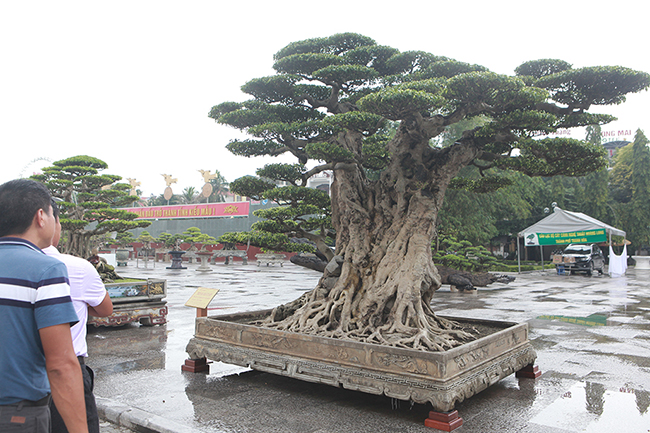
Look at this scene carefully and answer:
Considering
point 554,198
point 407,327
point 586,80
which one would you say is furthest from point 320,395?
point 554,198

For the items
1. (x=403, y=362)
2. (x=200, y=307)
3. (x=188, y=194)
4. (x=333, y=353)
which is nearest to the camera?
(x=403, y=362)

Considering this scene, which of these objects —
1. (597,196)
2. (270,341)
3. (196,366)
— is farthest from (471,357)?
(597,196)

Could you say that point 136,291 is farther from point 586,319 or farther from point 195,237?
point 195,237

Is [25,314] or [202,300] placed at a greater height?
[25,314]

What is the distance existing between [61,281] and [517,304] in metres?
13.4

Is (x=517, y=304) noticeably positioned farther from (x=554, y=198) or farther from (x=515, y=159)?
(x=554, y=198)

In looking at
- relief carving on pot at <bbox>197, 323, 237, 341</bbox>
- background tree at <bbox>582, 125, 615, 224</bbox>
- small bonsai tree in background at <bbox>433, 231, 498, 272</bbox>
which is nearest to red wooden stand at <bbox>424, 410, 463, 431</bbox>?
relief carving on pot at <bbox>197, 323, 237, 341</bbox>

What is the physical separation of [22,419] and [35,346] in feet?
0.95

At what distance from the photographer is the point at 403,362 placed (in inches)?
181

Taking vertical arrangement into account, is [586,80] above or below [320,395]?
above

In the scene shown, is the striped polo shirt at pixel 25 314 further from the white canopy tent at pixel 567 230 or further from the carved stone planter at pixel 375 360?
the white canopy tent at pixel 567 230

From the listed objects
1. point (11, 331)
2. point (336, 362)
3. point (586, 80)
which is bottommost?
point (336, 362)

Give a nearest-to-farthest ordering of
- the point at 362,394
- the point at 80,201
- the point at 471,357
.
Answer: the point at 471,357 → the point at 362,394 → the point at 80,201

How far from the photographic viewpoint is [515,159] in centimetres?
696
